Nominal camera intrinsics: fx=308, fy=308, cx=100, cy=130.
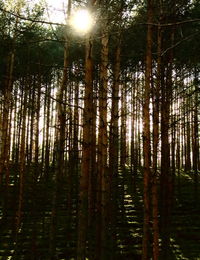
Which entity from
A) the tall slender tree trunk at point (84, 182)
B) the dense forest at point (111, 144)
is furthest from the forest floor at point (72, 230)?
→ the tall slender tree trunk at point (84, 182)

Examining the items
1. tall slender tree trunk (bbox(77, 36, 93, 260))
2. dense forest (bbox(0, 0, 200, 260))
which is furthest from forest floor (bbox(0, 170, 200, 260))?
tall slender tree trunk (bbox(77, 36, 93, 260))

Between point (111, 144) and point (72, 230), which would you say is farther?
point (72, 230)

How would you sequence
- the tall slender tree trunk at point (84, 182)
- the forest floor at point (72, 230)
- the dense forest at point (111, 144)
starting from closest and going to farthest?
the tall slender tree trunk at point (84, 182), the dense forest at point (111, 144), the forest floor at point (72, 230)

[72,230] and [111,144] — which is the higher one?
[111,144]

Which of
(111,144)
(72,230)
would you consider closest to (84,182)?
(111,144)

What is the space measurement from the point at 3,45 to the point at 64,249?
911cm

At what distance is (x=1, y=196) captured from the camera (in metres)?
18.9

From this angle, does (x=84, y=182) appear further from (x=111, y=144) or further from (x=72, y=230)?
(x=72, y=230)

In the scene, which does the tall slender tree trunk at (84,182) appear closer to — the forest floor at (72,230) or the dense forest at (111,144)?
→ the dense forest at (111,144)

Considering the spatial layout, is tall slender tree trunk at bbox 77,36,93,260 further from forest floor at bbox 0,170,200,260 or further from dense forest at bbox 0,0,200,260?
forest floor at bbox 0,170,200,260

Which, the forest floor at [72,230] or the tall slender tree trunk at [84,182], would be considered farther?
the forest floor at [72,230]

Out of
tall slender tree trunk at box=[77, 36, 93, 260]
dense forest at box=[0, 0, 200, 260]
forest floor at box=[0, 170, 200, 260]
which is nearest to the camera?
tall slender tree trunk at box=[77, 36, 93, 260]

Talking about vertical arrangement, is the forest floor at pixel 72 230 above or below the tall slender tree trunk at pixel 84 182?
below

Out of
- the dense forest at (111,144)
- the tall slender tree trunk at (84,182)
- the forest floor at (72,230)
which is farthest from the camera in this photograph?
the forest floor at (72,230)
